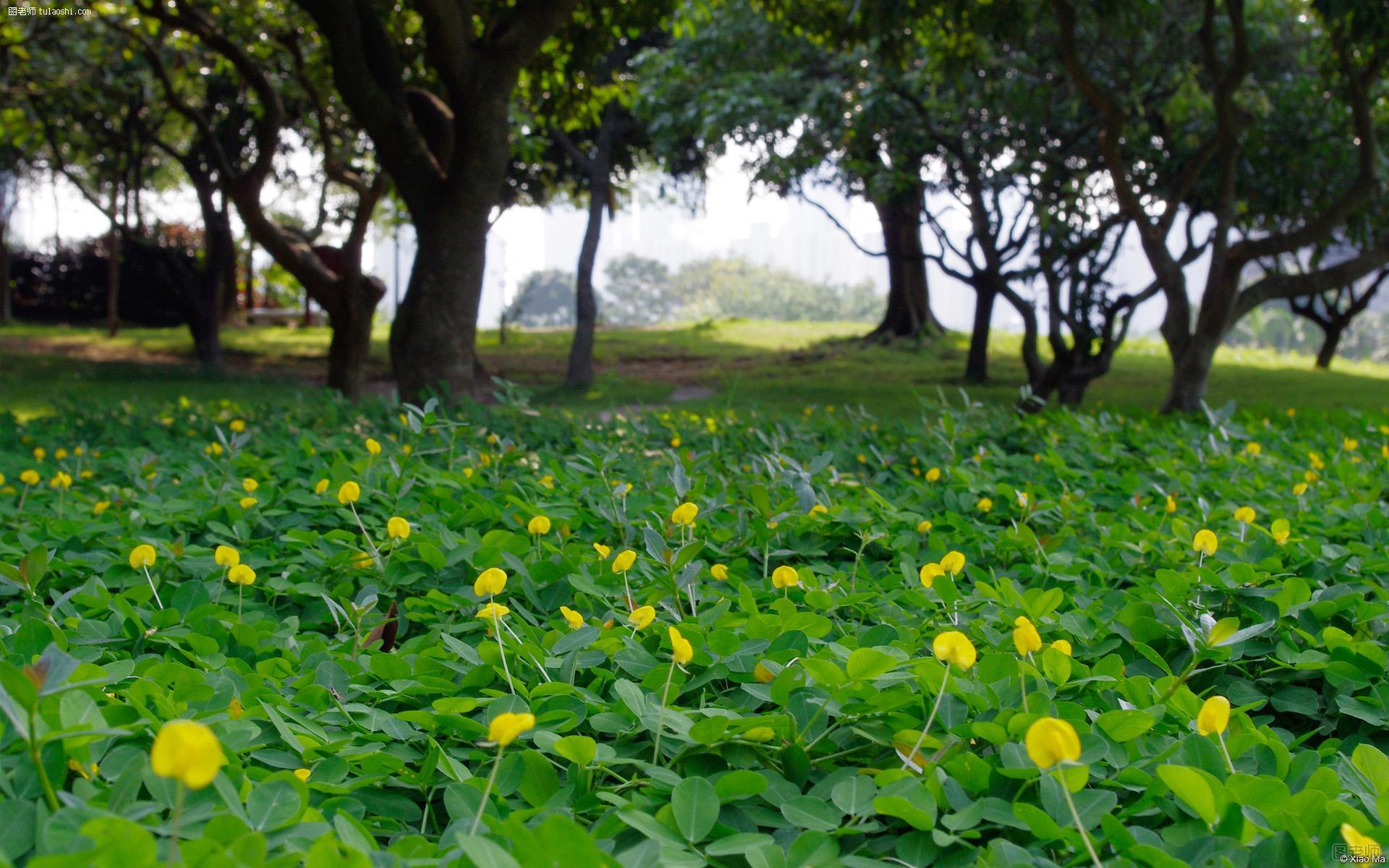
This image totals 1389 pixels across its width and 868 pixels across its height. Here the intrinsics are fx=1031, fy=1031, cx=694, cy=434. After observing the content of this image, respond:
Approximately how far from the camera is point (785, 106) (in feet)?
39.2

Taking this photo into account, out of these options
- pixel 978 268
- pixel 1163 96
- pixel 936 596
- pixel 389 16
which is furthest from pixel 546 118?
pixel 936 596

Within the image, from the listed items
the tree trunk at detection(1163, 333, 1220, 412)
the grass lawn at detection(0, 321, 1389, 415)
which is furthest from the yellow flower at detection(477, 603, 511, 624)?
the grass lawn at detection(0, 321, 1389, 415)

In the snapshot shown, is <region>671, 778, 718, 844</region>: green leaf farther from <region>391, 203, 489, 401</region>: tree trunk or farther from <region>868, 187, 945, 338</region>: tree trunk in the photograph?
<region>868, 187, 945, 338</region>: tree trunk

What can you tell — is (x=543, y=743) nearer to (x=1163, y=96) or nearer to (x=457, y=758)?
(x=457, y=758)

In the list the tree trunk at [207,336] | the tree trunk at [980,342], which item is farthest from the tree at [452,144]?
the tree trunk at [207,336]

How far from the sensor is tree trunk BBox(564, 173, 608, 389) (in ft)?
45.9

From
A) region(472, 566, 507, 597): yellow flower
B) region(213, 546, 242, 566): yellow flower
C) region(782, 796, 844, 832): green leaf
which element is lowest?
region(782, 796, 844, 832): green leaf

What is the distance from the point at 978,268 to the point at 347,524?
10717 millimetres

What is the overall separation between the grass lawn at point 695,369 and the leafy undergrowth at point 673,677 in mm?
7105

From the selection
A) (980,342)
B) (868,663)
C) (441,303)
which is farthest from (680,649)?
(980,342)

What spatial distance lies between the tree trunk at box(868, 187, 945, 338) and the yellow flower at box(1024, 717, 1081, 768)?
1852 cm

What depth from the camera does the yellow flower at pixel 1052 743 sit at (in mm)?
743

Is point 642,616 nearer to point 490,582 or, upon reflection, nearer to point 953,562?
point 490,582

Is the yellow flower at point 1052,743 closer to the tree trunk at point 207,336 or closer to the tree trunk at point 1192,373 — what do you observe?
the tree trunk at point 1192,373
